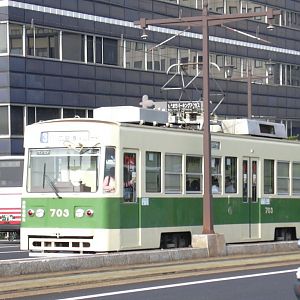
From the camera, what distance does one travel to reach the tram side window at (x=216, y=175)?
20672 millimetres

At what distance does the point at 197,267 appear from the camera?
16.6m

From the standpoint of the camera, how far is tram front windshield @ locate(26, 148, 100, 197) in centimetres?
1777

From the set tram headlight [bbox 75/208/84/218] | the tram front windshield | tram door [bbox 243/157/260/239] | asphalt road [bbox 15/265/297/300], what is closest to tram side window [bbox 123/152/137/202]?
the tram front windshield

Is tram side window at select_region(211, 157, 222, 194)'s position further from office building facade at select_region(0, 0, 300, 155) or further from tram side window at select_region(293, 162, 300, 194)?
office building facade at select_region(0, 0, 300, 155)

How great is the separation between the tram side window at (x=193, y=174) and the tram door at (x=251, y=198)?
1.75m

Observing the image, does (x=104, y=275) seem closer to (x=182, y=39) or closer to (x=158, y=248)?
(x=158, y=248)

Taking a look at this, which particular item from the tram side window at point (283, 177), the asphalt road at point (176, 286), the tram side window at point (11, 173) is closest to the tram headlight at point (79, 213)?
the asphalt road at point (176, 286)

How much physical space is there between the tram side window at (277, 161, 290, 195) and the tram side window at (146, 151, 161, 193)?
515cm

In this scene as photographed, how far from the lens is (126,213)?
58.6 feet

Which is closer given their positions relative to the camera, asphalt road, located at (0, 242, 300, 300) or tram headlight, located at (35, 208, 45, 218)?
asphalt road, located at (0, 242, 300, 300)

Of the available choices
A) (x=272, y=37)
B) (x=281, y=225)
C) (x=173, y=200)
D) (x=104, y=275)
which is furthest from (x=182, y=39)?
(x=104, y=275)

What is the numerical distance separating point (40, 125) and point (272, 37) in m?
46.6

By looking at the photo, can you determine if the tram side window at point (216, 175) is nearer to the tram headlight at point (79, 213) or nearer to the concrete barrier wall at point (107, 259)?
the concrete barrier wall at point (107, 259)

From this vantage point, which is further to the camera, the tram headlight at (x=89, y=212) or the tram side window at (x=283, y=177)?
the tram side window at (x=283, y=177)
